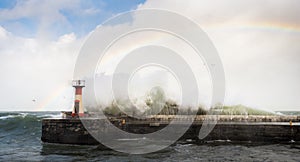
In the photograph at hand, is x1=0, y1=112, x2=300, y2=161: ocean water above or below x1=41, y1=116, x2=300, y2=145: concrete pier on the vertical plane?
below

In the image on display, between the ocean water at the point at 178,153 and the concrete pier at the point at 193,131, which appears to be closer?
the ocean water at the point at 178,153

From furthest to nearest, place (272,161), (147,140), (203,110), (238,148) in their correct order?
(203,110) < (147,140) < (238,148) < (272,161)

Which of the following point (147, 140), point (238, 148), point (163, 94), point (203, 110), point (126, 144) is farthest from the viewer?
point (163, 94)

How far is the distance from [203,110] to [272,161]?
65.4ft

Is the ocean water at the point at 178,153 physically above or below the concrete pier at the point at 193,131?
below

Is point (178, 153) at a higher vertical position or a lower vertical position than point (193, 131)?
lower

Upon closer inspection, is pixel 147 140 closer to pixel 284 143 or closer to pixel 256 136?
pixel 256 136

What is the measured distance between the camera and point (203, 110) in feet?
122

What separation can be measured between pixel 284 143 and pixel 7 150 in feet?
75.7

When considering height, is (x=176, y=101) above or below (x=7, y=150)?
above

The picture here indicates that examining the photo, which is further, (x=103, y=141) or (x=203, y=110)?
(x=203, y=110)

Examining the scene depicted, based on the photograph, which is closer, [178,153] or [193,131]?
[178,153]

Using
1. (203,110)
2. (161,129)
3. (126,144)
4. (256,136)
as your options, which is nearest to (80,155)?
(126,144)

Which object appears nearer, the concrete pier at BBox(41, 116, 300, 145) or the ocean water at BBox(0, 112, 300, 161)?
the ocean water at BBox(0, 112, 300, 161)
